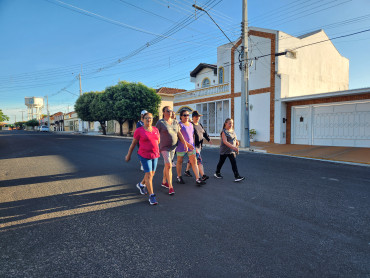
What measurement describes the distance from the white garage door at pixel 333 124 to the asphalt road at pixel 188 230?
8.72 m

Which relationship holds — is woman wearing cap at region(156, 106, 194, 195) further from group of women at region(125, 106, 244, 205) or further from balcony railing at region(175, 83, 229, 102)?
balcony railing at region(175, 83, 229, 102)

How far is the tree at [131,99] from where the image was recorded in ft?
98.8

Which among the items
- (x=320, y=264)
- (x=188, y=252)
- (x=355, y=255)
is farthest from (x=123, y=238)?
(x=355, y=255)

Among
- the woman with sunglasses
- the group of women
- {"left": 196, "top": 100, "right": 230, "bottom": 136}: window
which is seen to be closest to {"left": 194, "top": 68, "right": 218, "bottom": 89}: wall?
{"left": 196, "top": 100, "right": 230, "bottom": 136}: window

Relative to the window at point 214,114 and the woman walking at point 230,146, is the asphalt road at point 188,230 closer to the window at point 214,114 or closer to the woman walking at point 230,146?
the woman walking at point 230,146

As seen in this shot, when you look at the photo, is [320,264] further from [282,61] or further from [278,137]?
[282,61]

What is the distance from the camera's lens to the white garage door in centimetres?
1290

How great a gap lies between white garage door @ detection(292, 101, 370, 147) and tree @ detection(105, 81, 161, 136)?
1963 centimetres

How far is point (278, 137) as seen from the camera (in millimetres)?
16391

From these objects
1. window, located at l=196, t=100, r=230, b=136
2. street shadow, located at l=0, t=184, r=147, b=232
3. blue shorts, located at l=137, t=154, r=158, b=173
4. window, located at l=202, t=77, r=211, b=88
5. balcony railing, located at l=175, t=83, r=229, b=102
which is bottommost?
street shadow, located at l=0, t=184, r=147, b=232

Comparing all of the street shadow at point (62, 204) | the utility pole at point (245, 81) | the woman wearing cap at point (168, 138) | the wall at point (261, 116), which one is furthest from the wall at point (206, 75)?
the street shadow at point (62, 204)

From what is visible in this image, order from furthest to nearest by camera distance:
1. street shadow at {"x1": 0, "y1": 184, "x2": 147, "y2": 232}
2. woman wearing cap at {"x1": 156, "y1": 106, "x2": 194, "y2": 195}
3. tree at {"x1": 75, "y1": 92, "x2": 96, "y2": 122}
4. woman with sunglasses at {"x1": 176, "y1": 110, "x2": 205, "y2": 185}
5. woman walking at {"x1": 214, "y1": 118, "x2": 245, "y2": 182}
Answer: tree at {"x1": 75, "y1": 92, "x2": 96, "y2": 122}, woman walking at {"x1": 214, "y1": 118, "x2": 245, "y2": 182}, woman with sunglasses at {"x1": 176, "y1": 110, "x2": 205, "y2": 185}, woman wearing cap at {"x1": 156, "y1": 106, "x2": 194, "y2": 195}, street shadow at {"x1": 0, "y1": 184, "x2": 147, "y2": 232}

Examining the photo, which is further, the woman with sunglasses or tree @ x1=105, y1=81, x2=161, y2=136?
tree @ x1=105, y1=81, x2=161, y2=136

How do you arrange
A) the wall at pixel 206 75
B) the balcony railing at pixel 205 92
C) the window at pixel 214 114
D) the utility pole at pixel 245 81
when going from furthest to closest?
the wall at pixel 206 75
the window at pixel 214 114
the balcony railing at pixel 205 92
the utility pole at pixel 245 81
